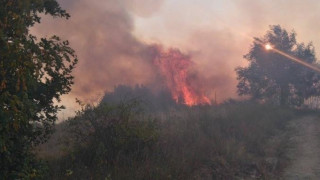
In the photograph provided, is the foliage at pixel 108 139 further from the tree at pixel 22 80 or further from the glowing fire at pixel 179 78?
the glowing fire at pixel 179 78

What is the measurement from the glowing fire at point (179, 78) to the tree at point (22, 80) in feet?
79.7

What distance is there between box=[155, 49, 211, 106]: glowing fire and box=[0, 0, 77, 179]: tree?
2429 centimetres

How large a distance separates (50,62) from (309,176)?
10.9m

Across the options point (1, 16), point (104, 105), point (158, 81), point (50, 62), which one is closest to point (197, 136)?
point (104, 105)

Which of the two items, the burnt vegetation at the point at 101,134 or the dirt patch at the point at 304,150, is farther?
the dirt patch at the point at 304,150

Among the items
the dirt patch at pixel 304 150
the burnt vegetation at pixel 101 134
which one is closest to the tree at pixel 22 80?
the burnt vegetation at pixel 101 134

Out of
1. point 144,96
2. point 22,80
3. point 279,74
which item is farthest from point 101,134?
point 279,74

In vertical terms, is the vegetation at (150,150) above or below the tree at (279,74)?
below

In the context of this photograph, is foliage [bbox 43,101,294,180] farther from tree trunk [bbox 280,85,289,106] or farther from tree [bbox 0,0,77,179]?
tree trunk [bbox 280,85,289,106]

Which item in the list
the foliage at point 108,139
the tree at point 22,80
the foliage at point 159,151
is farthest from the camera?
the foliage at point 108,139

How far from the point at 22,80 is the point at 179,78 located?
92.2 feet

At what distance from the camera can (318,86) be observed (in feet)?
121

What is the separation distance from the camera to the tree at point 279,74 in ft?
121

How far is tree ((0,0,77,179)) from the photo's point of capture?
21.7 feet
